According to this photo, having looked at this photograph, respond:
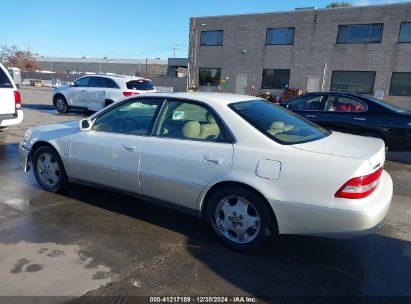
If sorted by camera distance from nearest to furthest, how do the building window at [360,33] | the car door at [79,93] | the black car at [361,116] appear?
the black car at [361,116] < the car door at [79,93] < the building window at [360,33]

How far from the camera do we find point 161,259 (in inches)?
130

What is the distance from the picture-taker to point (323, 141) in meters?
3.52

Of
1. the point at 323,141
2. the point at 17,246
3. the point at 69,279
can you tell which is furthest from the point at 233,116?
the point at 17,246

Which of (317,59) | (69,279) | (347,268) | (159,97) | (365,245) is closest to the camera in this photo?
(69,279)

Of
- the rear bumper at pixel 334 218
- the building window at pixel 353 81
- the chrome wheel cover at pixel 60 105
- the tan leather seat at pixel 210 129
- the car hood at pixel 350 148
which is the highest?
the building window at pixel 353 81

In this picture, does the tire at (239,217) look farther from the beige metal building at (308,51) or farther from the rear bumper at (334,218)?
the beige metal building at (308,51)

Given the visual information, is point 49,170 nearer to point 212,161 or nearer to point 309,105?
point 212,161

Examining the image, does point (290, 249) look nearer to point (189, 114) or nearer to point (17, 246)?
point (189, 114)

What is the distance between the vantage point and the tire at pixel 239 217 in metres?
3.25

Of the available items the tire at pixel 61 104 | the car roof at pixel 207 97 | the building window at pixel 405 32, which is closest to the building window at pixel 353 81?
the building window at pixel 405 32

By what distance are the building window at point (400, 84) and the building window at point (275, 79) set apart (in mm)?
7035

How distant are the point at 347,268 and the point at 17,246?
312cm

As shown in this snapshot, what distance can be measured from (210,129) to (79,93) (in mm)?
11733

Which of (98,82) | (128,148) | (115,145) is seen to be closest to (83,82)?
(98,82)
